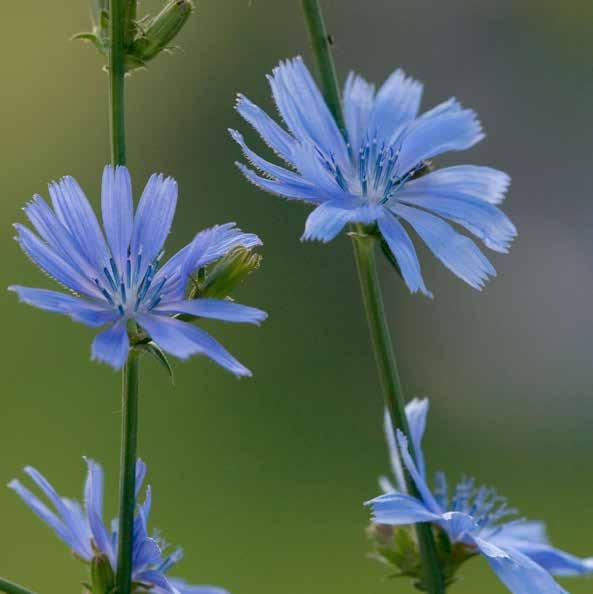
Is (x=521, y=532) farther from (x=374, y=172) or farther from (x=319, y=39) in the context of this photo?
(x=319, y=39)

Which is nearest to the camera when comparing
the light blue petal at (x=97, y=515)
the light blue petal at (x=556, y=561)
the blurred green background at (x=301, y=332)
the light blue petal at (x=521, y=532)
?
the light blue petal at (x=97, y=515)

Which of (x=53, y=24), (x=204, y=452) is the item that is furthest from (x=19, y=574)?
(x=53, y=24)

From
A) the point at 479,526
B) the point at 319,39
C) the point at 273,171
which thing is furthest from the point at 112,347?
the point at 479,526

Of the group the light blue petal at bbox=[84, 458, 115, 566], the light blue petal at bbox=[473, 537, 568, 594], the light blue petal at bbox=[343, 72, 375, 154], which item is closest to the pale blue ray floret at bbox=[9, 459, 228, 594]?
the light blue petal at bbox=[84, 458, 115, 566]

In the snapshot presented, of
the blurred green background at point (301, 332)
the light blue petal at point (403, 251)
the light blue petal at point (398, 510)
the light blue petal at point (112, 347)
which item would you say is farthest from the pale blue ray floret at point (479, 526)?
the blurred green background at point (301, 332)

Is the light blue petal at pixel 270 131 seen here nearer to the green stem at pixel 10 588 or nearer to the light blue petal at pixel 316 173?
the light blue petal at pixel 316 173
